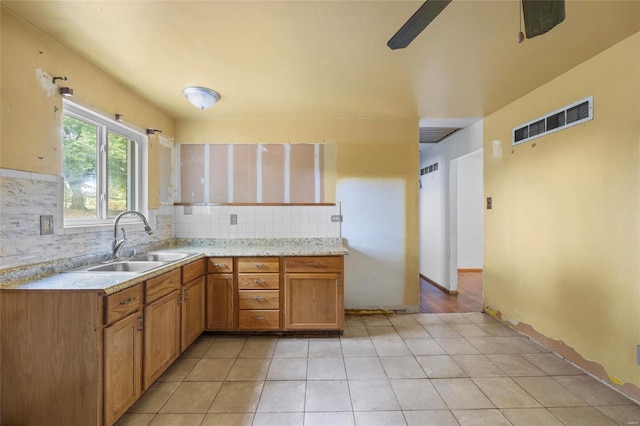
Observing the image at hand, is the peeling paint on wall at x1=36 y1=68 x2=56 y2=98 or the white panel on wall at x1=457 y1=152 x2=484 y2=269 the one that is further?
the white panel on wall at x1=457 y1=152 x2=484 y2=269

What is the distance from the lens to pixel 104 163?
2305mm

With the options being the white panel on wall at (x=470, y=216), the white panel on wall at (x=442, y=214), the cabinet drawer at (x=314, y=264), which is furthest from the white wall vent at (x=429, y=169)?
the cabinet drawer at (x=314, y=264)

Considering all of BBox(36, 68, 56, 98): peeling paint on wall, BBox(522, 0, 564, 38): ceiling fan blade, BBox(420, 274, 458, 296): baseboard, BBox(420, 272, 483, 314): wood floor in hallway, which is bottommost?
BBox(420, 272, 483, 314): wood floor in hallway

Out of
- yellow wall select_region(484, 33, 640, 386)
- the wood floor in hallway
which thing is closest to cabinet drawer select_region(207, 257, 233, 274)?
the wood floor in hallway

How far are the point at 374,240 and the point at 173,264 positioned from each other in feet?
7.11

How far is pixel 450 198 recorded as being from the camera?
4090 mm

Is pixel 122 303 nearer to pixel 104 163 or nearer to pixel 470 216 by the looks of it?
pixel 104 163

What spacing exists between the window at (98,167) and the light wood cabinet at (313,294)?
1.61 meters

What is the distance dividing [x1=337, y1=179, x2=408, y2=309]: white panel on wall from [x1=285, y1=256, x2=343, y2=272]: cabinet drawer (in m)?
0.66

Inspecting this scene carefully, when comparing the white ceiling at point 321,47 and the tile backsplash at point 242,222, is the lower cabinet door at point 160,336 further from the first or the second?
the white ceiling at point 321,47

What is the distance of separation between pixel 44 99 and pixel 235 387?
2.23 meters

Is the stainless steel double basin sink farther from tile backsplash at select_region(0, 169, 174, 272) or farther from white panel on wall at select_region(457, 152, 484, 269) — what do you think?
white panel on wall at select_region(457, 152, 484, 269)

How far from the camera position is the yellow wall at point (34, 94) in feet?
5.02

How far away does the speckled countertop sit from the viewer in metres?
1.47
